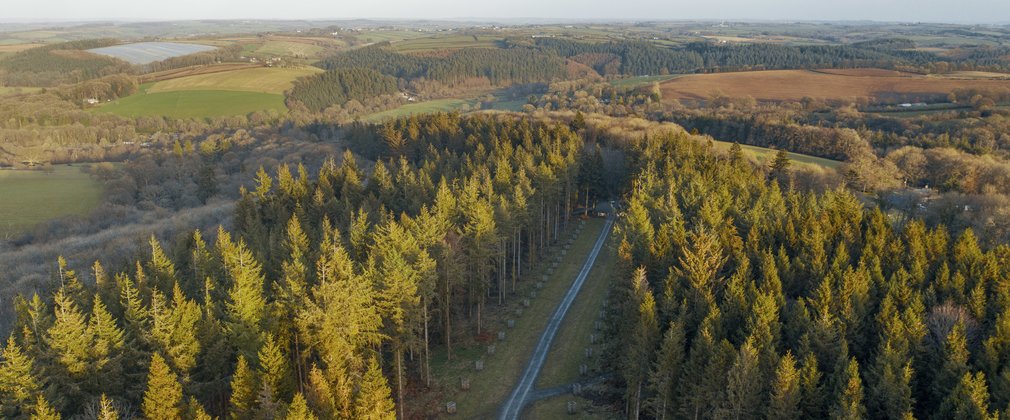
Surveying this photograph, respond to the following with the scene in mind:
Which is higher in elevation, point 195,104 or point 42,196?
point 195,104

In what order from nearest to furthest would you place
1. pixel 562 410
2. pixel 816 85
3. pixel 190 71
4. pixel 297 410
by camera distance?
1. pixel 297 410
2. pixel 562 410
3. pixel 816 85
4. pixel 190 71

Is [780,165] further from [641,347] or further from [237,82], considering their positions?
[237,82]

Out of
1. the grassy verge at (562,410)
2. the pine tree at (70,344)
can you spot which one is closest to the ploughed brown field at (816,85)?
the grassy verge at (562,410)

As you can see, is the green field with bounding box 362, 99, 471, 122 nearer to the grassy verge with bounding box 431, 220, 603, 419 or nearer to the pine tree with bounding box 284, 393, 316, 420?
the grassy verge with bounding box 431, 220, 603, 419

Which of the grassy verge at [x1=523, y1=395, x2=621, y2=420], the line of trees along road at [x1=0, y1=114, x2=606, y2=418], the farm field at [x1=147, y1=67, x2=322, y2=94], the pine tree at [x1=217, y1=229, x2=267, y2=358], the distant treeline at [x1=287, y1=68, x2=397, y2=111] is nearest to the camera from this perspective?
the line of trees along road at [x1=0, y1=114, x2=606, y2=418]

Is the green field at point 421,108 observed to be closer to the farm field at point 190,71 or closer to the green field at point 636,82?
the green field at point 636,82

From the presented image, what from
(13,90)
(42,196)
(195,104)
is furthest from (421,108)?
(13,90)

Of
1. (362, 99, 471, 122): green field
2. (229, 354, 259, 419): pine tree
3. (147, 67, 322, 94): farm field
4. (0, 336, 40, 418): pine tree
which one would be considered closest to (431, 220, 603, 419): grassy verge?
(229, 354, 259, 419): pine tree
